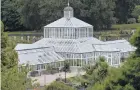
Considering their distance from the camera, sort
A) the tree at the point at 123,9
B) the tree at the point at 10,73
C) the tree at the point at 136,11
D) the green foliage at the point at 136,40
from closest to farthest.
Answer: the green foliage at the point at 136,40 < the tree at the point at 10,73 < the tree at the point at 136,11 < the tree at the point at 123,9

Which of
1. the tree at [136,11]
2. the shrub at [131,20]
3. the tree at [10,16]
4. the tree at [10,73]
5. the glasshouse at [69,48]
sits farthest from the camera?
the shrub at [131,20]

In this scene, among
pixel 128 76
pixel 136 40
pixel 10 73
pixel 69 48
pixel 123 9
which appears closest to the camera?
pixel 128 76

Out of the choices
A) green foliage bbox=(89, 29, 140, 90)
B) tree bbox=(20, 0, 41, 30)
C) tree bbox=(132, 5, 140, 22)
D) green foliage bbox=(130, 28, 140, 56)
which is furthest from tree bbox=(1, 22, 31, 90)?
tree bbox=(132, 5, 140, 22)

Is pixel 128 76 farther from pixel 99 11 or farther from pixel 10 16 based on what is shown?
pixel 10 16

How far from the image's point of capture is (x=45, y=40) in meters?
43.2

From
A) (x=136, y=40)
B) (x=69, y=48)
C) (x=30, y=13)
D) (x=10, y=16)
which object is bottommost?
(x=10, y=16)

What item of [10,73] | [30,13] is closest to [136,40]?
[10,73]

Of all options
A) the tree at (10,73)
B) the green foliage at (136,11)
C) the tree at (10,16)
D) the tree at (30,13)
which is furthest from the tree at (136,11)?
the tree at (10,73)

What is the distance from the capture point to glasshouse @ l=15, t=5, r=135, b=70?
38.4 metres

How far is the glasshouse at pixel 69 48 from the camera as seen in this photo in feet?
126

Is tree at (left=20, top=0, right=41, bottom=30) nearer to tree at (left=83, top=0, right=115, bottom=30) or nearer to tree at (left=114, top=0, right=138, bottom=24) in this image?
tree at (left=83, top=0, right=115, bottom=30)

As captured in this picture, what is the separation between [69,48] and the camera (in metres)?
40.9

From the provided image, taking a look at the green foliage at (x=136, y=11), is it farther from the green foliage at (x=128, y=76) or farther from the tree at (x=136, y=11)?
the green foliage at (x=128, y=76)

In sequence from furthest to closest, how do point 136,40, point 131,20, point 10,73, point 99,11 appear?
point 131,20 → point 99,11 → point 10,73 → point 136,40
